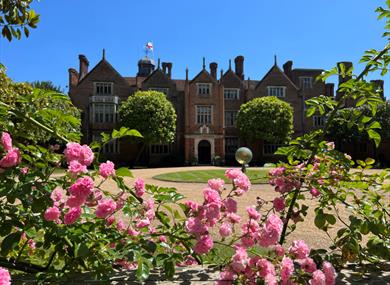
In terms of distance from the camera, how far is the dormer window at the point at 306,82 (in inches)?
1563

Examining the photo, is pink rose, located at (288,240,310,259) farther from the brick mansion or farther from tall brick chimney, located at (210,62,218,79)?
tall brick chimney, located at (210,62,218,79)

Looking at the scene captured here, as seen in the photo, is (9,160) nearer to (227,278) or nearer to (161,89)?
(227,278)

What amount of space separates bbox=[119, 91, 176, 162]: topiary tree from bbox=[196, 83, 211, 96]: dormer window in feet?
17.0

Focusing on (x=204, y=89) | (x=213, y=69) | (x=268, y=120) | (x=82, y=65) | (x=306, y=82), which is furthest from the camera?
(x=213, y=69)

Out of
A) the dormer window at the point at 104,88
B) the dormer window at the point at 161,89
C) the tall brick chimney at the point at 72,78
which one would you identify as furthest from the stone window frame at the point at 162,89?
the tall brick chimney at the point at 72,78

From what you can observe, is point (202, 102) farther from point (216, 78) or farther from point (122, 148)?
point (122, 148)

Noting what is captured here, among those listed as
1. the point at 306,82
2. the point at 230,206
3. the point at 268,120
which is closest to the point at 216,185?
the point at 230,206

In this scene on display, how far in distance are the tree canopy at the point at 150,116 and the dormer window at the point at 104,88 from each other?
3.75m

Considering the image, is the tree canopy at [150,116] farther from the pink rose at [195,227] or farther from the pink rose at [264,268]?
the pink rose at [264,268]

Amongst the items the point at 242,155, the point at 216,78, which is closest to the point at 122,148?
A: the point at 216,78

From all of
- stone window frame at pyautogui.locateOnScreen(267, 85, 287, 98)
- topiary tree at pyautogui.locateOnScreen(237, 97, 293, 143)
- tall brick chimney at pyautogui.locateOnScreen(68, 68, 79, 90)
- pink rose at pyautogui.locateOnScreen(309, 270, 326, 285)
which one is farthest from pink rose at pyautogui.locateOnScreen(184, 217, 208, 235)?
stone window frame at pyautogui.locateOnScreen(267, 85, 287, 98)

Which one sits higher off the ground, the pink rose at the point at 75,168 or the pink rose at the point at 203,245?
the pink rose at the point at 75,168

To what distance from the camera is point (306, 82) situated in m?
40.1

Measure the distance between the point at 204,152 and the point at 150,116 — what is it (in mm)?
8541
